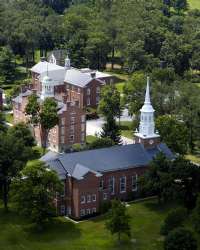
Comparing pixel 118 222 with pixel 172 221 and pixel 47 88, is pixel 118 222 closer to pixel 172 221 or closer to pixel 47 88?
pixel 172 221

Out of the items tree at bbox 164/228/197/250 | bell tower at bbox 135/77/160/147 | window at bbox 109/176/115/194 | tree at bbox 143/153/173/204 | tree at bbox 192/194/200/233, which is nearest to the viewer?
tree at bbox 164/228/197/250

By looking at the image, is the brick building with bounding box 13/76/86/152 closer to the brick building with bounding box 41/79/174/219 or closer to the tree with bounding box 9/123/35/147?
the tree with bounding box 9/123/35/147

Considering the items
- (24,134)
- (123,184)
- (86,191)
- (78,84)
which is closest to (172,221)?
(86,191)

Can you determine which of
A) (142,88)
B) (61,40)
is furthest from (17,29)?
(142,88)

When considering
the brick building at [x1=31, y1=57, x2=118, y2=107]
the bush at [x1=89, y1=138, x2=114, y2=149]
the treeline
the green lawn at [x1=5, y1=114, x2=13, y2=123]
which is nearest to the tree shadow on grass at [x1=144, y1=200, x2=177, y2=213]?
the bush at [x1=89, y1=138, x2=114, y2=149]

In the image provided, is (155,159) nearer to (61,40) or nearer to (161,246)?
(161,246)

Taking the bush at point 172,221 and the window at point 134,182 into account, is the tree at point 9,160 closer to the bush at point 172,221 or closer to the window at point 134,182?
the window at point 134,182

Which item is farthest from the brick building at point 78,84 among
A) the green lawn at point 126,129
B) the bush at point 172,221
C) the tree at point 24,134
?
the bush at point 172,221
